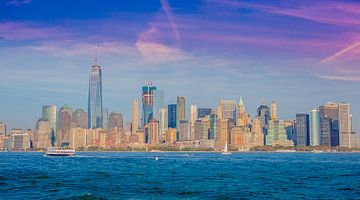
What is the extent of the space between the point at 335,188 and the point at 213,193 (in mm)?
19888

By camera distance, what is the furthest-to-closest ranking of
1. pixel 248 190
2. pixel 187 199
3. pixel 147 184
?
pixel 147 184 → pixel 248 190 → pixel 187 199

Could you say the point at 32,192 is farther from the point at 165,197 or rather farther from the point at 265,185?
the point at 265,185

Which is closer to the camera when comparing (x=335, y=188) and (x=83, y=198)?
(x=83, y=198)

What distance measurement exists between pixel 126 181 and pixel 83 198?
23214 millimetres

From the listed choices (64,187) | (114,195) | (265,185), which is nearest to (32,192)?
(64,187)

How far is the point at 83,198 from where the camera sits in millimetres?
61000

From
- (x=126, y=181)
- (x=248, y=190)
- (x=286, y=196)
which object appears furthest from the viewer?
(x=126, y=181)

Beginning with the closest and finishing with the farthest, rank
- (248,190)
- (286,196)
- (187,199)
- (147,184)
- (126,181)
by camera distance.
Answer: (187,199)
(286,196)
(248,190)
(147,184)
(126,181)

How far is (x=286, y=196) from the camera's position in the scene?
2549 inches

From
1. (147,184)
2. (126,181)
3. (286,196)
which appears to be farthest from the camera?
(126,181)

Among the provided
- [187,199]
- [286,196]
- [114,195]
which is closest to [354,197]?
[286,196]

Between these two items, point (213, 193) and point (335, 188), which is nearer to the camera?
point (213, 193)

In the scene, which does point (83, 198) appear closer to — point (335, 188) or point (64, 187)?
point (64, 187)

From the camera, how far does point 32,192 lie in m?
67.8
